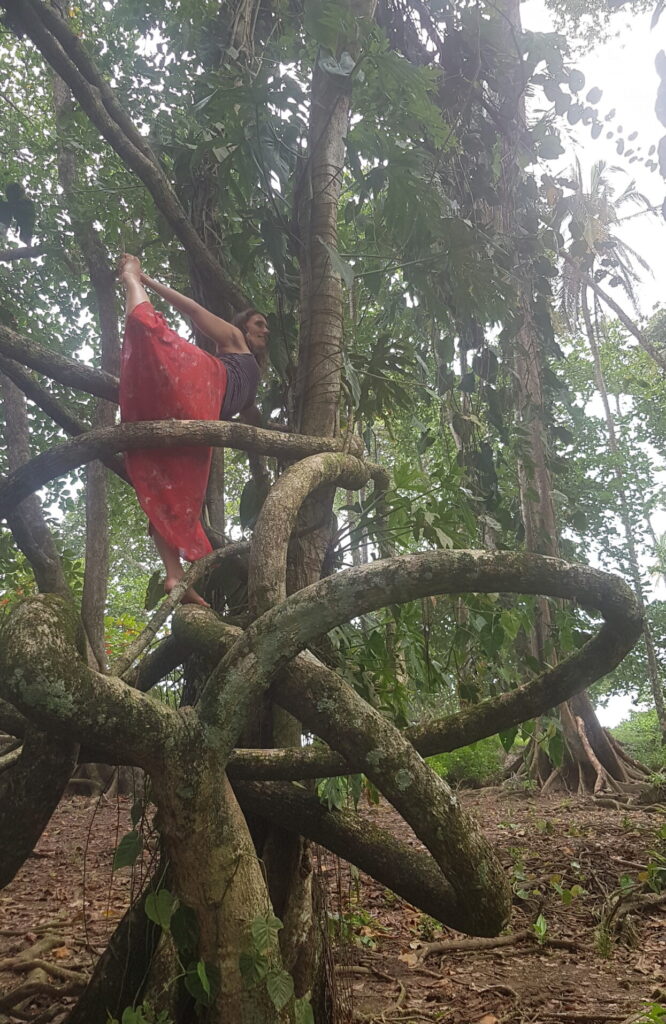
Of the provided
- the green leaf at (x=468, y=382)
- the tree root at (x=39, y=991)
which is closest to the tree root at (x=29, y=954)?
the tree root at (x=39, y=991)

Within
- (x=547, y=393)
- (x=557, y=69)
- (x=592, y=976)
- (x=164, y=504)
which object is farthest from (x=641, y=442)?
(x=164, y=504)

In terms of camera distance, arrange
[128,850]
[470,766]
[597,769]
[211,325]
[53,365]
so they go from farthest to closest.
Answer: [470,766] < [597,769] < [211,325] < [53,365] < [128,850]

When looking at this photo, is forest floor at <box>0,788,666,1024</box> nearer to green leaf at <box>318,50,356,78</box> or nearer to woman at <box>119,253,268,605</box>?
woman at <box>119,253,268,605</box>

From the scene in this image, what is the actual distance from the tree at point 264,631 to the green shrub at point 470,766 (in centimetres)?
644

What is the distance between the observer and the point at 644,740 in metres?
12.4

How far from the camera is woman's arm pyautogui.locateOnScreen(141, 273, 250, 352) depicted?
8.42ft

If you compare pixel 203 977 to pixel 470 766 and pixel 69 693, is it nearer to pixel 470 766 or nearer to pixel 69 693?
pixel 69 693

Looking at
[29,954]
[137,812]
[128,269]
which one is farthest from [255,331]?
[29,954]

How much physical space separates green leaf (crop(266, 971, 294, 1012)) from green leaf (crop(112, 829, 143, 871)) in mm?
497

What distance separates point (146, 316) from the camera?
2.23 m

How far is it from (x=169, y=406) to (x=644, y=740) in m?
12.5

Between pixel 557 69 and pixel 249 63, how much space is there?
5.28ft

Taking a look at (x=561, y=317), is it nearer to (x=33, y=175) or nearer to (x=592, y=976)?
(x=33, y=175)

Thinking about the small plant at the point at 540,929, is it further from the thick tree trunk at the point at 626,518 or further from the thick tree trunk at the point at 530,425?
the thick tree trunk at the point at 626,518
